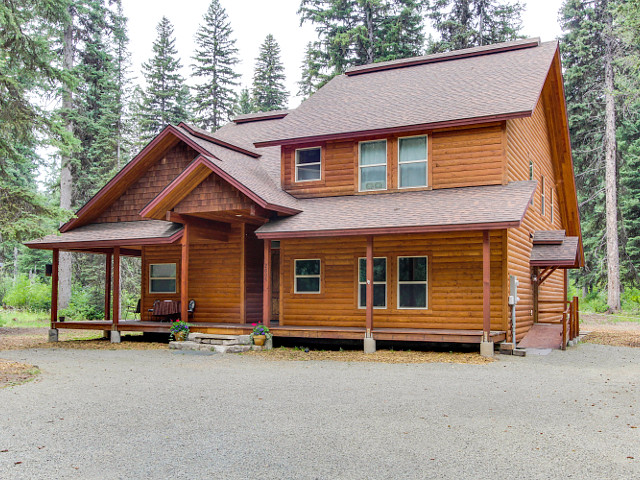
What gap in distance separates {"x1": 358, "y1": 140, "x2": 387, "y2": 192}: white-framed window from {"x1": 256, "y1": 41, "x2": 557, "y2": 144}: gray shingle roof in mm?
583

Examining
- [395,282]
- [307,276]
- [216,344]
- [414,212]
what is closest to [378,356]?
[395,282]

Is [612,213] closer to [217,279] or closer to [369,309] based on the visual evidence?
[369,309]

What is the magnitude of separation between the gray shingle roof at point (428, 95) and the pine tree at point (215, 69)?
69.6ft

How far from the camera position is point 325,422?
7.21 metres

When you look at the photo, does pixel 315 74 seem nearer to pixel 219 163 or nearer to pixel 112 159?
pixel 112 159

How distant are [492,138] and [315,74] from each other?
20385 millimetres

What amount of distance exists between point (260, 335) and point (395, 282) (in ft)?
11.9

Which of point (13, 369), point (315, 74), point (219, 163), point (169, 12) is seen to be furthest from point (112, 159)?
point (13, 369)

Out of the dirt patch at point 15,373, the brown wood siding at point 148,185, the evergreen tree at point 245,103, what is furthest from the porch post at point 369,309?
the evergreen tree at point 245,103

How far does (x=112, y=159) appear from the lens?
102 feet

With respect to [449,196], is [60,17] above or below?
above

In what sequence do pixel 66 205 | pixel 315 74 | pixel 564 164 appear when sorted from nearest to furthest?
1. pixel 564 164
2. pixel 66 205
3. pixel 315 74

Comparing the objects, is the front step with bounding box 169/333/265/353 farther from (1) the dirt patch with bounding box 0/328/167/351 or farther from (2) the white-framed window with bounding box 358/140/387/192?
(2) the white-framed window with bounding box 358/140/387/192

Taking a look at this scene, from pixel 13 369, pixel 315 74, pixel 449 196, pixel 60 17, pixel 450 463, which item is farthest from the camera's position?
pixel 315 74
